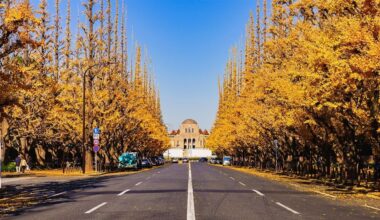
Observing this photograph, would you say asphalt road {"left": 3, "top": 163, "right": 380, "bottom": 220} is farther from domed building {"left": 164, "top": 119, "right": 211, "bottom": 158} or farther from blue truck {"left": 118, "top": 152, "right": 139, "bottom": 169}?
domed building {"left": 164, "top": 119, "right": 211, "bottom": 158}

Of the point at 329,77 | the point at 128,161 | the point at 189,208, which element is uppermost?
the point at 329,77

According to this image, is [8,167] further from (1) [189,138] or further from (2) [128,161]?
(1) [189,138]

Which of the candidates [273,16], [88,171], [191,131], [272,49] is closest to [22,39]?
[272,49]

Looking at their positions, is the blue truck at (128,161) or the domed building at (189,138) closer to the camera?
the blue truck at (128,161)

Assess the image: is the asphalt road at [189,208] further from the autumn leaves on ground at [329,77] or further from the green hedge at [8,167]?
the green hedge at [8,167]

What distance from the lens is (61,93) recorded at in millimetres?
47969

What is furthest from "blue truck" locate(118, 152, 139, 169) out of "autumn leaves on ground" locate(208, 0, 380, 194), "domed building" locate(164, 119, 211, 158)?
"domed building" locate(164, 119, 211, 158)

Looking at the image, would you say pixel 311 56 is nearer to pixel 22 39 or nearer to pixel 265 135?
pixel 22 39

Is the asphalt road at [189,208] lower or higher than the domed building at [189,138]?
lower

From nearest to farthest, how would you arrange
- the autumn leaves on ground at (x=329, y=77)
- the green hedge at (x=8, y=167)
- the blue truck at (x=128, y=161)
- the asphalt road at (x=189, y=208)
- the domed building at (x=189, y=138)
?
the asphalt road at (x=189, y=208), the autumn leaves on ground at (x=329, y=77), the green hedge at (x=8, y=167), the blue truck at (x=128, y=161), the domed building at (x=189, y=138)

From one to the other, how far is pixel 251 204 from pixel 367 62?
20.1ft

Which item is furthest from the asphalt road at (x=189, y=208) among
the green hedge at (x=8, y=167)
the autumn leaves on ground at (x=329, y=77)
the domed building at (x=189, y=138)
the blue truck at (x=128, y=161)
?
the domed building at (x=189, y=138)

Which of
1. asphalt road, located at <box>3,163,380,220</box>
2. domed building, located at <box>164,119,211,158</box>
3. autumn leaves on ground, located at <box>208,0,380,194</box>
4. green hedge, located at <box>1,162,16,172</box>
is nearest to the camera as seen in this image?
asphalt road, located at <box>3,163,380,220</box>

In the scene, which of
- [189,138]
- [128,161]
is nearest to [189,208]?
[128,161]
